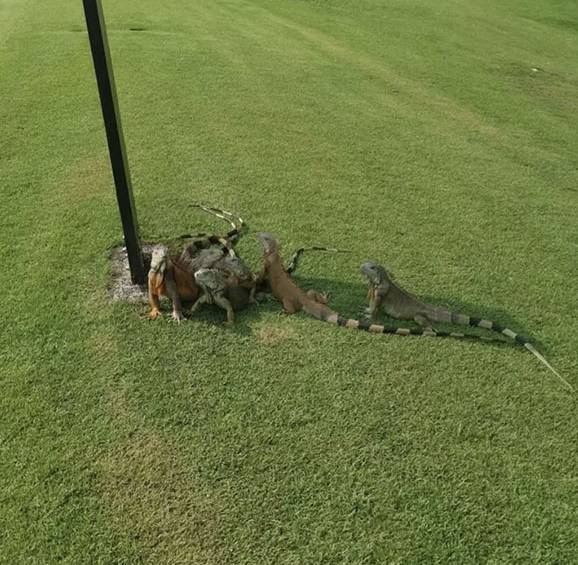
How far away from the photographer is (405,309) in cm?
505

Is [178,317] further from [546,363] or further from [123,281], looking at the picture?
[546,363]

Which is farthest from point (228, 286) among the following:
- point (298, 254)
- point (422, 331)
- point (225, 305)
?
point (422, 331)

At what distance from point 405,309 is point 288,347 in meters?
1.08

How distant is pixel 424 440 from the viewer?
13.4 feet

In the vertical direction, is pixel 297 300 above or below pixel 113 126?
below

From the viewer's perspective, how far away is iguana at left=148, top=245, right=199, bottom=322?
476 centimetres

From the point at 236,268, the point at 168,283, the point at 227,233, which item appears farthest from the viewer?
the point at 227,233

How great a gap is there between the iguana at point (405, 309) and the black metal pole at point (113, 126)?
1.95 m

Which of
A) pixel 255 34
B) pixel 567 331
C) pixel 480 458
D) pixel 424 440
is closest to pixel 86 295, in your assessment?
pixel 424 440

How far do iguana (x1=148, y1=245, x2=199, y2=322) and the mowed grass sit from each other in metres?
0.16

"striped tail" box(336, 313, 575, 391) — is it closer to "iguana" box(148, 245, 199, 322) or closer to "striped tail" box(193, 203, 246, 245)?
"iguana" box(148, 245, 199, 322)

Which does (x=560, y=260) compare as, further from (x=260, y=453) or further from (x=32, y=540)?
(x=32, y=540)

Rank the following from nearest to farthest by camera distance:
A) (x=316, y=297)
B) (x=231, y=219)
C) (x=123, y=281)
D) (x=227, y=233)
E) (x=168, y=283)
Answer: (x=168, y=283) < (x=316, y=297) < (x=123, y=281) < (x=227, y=233) < (x=231, y=219)

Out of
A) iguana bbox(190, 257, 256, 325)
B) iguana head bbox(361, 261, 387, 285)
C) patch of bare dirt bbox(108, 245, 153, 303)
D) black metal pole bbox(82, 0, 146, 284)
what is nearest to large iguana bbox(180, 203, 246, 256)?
iguana bbox(190, 257, 256, 325)
